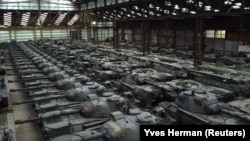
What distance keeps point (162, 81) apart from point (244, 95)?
16.3ft

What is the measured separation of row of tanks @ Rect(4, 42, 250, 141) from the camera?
32.1 ft

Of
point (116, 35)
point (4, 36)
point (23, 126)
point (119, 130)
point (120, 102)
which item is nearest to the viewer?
point (119, 130)

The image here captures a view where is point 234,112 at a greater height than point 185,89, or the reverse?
point 185,89

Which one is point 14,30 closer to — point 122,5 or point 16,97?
point 122,5

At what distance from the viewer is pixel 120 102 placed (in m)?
11.1

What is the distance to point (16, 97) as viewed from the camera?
16.9 metres

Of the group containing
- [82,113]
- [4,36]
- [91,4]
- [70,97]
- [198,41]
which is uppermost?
[91,4]

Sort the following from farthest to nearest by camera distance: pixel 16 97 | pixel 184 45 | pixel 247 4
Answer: pixel 184 45 → pixel 247 4 → pixel 16 97

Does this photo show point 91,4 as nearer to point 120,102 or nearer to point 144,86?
point 144,86

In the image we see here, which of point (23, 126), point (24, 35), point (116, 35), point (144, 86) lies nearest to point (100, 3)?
point (116, 35)

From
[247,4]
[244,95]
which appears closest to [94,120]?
[244,95]

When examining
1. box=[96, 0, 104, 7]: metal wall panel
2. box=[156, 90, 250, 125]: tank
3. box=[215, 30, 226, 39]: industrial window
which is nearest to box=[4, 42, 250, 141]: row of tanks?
box=[156, 90, 250, 125]: tank

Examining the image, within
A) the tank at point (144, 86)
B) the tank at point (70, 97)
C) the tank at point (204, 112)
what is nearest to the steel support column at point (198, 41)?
the tank at point (144, 86)

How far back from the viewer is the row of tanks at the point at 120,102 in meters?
9.77
